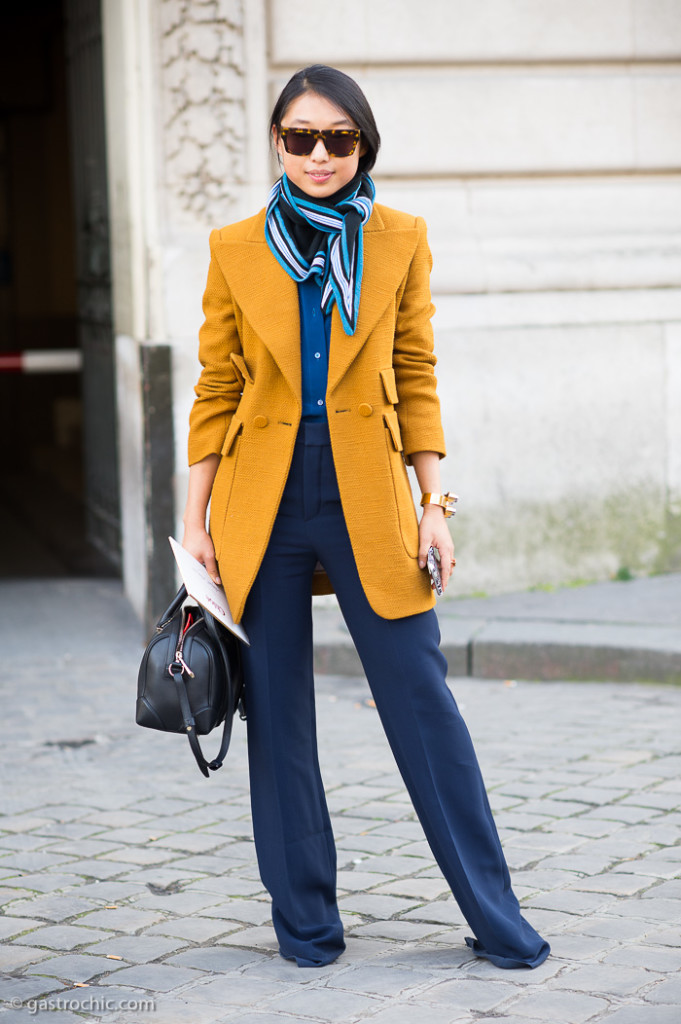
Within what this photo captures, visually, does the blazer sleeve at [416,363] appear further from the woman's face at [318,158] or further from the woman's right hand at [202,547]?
the woman's right hand at [202,547]

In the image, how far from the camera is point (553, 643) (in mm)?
6270

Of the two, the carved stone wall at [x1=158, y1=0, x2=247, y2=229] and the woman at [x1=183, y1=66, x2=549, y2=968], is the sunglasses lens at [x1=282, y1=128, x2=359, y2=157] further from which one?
the carved stone wall at [x1=158, y1=0, x2=247, y2=229]

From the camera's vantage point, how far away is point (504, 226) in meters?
7.21

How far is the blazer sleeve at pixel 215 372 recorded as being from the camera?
3.28 meters

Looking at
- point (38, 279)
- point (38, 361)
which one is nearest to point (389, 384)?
point (38, 361)

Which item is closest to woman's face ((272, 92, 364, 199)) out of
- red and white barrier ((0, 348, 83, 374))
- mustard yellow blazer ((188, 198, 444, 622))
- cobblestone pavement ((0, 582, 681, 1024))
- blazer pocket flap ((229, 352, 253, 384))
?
mustard yellow blazer ((188, 198, 444, 622))

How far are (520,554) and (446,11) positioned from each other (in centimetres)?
254

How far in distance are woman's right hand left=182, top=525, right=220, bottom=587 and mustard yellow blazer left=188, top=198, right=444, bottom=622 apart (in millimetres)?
28

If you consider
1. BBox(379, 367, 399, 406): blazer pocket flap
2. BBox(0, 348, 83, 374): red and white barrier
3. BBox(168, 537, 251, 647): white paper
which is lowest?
BBox(168, 537, 251, 647): white paper

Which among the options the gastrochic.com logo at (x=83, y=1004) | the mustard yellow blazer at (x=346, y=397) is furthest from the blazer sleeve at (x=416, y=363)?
the gastrochic.com logo at (x=83, y=1004)

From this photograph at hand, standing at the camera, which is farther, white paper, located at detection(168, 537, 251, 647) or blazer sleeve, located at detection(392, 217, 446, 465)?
blazer sleeve, located at detection(392, 217, 446, 465)

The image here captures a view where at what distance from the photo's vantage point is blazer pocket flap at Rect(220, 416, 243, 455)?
129 inches

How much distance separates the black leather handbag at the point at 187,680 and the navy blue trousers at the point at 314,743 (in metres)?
0.10

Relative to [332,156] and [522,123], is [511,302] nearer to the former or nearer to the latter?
[522,123]
